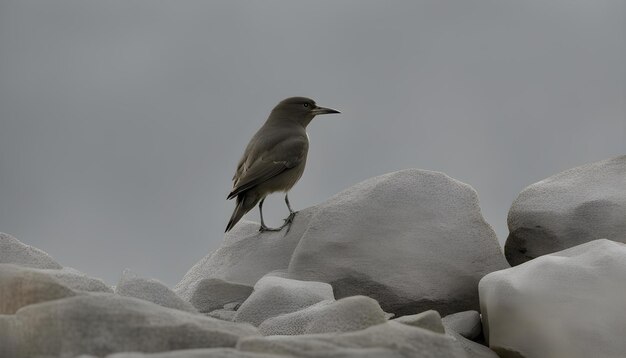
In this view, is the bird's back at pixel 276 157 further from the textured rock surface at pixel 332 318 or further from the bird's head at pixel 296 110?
the textured rock surface at pixel 332 318

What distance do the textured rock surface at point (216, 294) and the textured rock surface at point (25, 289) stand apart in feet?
7.24

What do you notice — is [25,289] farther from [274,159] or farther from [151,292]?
[274,159]

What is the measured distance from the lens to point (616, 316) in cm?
539

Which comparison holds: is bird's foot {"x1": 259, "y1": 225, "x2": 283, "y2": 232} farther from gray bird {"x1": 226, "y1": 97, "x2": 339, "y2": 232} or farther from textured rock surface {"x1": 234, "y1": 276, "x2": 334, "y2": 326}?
textured rock surface {"x1": 234, "y1": 276, "x2": 334, "y2": 326}

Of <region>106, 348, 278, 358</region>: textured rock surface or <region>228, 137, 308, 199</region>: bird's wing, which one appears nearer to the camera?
<region>106, 348, 278, 358</region>: textured rock surface

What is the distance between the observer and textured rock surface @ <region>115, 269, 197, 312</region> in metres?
4.97

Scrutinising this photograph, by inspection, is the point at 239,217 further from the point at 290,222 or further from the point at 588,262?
the point at 588,262

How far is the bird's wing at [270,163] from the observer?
26.3 feet

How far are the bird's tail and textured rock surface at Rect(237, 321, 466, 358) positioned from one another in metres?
4.28

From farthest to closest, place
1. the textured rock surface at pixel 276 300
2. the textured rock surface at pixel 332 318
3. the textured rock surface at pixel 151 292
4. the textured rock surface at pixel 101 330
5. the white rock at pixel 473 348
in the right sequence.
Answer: the white rock at pixel 473 348, the textured rock surface at pixel 276 300, the textured rock surface at pixel 151 292, the textured rock surface at pixel 332 318, the textured rock surface at pixel 101 330

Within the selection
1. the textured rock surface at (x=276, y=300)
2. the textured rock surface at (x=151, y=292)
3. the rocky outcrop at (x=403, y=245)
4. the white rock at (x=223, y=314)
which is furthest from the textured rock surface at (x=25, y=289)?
the rocky outcrop at (x=403, y=245)

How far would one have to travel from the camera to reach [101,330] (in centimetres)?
378

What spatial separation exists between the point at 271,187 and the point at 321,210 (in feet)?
4.81

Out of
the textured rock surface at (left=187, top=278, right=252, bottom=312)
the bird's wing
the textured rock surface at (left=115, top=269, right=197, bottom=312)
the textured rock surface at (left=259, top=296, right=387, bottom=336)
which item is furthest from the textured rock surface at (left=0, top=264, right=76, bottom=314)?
the bird's wing
